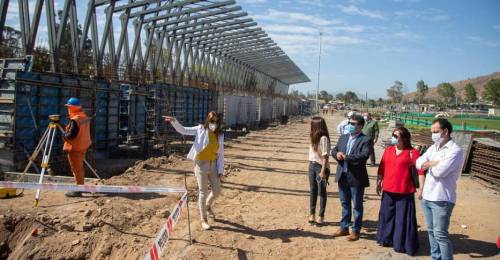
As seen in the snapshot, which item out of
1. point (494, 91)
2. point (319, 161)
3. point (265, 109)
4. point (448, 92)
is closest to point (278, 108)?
point (265, 109)

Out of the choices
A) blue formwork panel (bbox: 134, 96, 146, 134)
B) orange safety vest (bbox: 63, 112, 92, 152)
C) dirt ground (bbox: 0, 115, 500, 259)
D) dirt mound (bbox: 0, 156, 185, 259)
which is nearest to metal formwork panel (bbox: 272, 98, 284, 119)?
blue formwork panel (bbox: 134, 96, 146, 134)

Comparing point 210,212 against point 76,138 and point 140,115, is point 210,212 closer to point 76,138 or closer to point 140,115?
point 76,138

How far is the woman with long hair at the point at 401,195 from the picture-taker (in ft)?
18.2

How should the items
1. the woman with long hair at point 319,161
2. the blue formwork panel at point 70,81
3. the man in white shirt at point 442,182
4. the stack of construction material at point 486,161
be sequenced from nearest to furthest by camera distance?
the man in white shirt at point 442,182 < the woman with long hair at point 319,161 < the blue formwork panel at point 70,81 < the stack of construction material at point 486,161

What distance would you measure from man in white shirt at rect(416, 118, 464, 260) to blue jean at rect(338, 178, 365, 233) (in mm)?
1104

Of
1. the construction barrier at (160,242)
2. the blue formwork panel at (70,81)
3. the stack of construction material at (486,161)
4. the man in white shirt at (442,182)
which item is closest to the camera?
the construction barrier at (160,242)

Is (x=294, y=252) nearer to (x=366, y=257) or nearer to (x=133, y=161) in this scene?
(x=366, y=257)

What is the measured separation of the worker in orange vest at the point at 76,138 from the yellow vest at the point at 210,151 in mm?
2646

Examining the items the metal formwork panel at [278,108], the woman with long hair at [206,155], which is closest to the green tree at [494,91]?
the metal formwork panel at [278,108]

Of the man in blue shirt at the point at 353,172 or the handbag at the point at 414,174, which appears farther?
the man in blue shirt at the point at 353,172

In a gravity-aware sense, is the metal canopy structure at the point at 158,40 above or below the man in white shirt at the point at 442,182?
above

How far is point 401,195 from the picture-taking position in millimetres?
5629

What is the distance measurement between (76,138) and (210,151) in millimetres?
2815

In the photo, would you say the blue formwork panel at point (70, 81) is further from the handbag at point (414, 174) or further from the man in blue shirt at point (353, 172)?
the handbag at point (414, 174)
